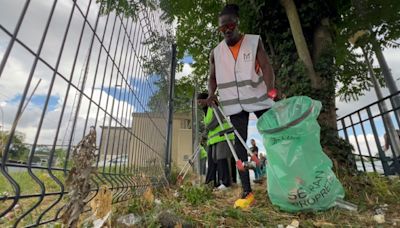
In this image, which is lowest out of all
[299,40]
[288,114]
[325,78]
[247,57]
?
[288,114]

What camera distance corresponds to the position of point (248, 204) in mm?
2439

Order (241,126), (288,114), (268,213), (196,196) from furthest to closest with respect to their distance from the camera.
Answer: (241,126) < (196,196) < (288,114) < (268,213)

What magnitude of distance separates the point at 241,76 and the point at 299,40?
5.67 feet

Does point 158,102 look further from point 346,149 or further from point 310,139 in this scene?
point 346,149

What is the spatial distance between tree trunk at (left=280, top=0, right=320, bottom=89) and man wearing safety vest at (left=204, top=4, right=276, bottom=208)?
1353mm

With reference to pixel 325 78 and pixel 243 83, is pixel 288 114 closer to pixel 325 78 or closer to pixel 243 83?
pixel 243 83

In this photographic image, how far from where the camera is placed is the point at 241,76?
3.03 metres

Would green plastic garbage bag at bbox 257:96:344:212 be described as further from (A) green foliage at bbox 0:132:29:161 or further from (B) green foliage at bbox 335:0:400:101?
(B) green foliage at bbox 335:0:400:101

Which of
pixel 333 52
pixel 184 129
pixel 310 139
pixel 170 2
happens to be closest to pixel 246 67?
pixel 310 139

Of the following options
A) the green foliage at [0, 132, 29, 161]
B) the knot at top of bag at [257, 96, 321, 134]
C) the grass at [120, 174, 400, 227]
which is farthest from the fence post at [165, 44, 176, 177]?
the green foliage at [0, 132, 29, 161]

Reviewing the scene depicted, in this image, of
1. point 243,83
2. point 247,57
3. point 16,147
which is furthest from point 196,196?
point 16,147

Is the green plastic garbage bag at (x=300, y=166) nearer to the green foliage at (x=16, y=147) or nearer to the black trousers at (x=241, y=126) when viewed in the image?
the black trousers at (x=241, y=126)

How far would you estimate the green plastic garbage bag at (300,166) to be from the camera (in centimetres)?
199

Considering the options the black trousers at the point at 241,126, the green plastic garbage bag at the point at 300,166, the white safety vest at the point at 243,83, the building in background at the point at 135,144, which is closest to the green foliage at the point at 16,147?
the building in background at the point at 135,144
